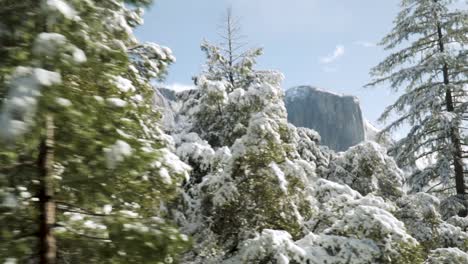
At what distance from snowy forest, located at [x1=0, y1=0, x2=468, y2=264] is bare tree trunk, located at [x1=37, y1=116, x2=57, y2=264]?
0.04 ft

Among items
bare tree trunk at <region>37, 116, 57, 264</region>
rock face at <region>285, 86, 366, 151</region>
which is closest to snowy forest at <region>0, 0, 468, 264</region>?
bare tree trunk at <region>37, 116, 57, 264</region>

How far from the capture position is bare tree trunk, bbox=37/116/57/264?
9.92 feet

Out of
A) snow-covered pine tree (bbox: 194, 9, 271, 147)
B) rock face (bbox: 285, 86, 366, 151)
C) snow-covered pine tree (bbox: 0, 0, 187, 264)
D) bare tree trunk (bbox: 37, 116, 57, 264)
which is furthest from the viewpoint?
rock face (bbox: 285, 86, 366, 151)

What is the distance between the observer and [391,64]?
570 inches

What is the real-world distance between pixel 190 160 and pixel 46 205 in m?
5.99

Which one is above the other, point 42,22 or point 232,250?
point 42,22

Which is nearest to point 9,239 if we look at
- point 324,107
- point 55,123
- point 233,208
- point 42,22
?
point 55,123

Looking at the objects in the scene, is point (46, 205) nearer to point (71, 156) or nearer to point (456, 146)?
point (71, 156)

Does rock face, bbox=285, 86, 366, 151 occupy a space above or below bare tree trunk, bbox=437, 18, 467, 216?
above

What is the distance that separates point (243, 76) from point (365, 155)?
4100 millimetres

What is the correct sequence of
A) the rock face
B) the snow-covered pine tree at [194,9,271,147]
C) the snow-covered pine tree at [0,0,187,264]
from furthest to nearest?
the rock face → the snow-covered pine tree at [194,9,271,147] → the snow-covered pine tree at [0,0,187,264]

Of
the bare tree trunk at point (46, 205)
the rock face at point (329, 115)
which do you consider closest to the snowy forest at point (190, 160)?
the bare tree trunk at point (46, 205)

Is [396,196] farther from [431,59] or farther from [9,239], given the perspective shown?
[9,239]

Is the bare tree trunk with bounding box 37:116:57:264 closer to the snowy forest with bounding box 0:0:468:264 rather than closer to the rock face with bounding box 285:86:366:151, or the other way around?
the snowy forest with bounding box 0:0:468:264
